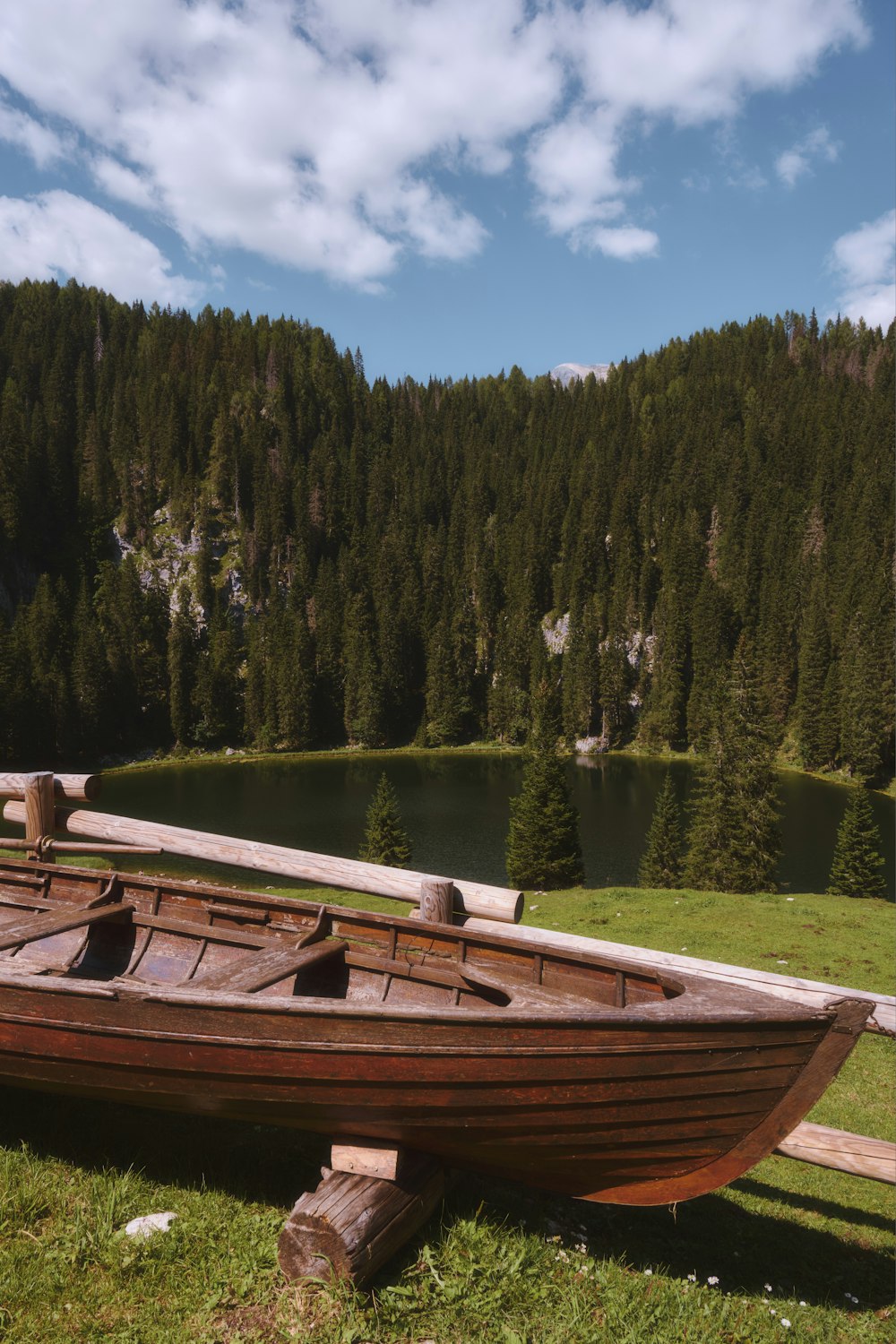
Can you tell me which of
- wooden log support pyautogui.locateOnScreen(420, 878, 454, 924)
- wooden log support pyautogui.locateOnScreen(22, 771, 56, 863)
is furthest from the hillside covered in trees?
wooden log support pyautogui.locateOnScreen(22, 771, 56, 863)

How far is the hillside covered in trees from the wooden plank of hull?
87.9 m

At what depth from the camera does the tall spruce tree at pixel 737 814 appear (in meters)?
36.1

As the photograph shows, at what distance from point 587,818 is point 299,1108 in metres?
57.1

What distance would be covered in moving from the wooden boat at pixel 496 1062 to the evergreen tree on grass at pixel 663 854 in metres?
34.0

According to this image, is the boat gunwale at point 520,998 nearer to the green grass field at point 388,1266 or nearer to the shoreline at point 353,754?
the green grass field at point 388,1266

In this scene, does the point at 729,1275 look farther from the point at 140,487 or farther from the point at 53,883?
the point at 140,487

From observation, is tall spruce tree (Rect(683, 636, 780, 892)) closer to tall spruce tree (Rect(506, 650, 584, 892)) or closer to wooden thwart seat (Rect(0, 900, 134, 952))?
tall spruce tree (Rect(506, 650, 584, 892))

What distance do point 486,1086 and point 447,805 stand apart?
63.4 metres

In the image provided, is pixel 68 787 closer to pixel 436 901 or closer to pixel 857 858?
pixel 436 901

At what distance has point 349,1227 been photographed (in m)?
4.62

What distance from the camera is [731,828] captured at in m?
36.9

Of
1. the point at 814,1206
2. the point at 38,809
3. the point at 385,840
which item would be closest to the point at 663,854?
the point at 385,840

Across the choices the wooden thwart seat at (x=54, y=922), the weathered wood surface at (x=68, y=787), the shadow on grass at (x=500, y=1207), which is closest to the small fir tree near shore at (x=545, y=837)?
the weathered wood surface at (x=68, y=787)

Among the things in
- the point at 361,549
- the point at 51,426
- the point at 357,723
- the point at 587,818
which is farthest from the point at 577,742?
the point at 51,426
